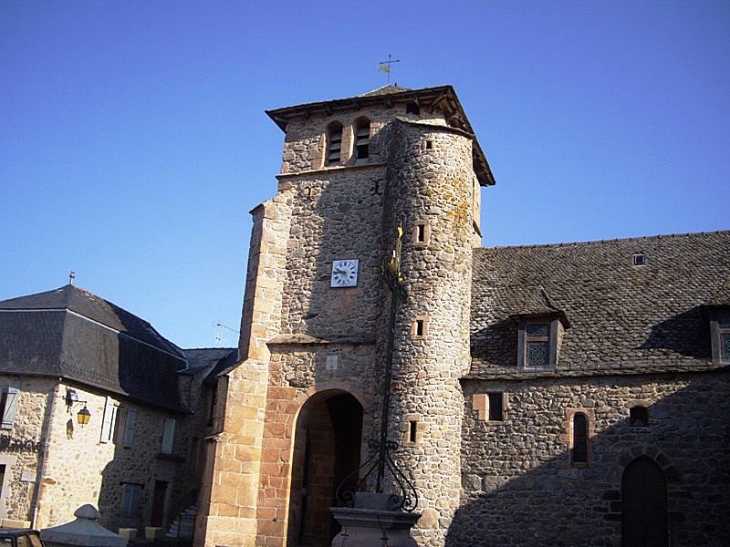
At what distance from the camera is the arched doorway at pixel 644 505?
1873 cm

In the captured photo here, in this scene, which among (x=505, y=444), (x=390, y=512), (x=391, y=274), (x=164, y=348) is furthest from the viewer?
(x=164, y=348)

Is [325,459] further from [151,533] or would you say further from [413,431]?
[151,533]

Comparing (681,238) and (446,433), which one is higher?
(681,238)

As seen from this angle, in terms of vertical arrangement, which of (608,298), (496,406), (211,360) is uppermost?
(608,298)

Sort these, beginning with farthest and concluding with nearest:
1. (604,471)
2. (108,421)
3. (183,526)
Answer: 1. (183,526)
2. (108,421)
3. (604,471)

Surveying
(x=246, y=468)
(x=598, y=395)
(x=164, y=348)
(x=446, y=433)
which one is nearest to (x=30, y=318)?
(x=164, y=348)

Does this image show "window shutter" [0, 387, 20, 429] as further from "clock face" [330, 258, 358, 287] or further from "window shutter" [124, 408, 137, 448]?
"clock face" [330, 258, 358, 287]

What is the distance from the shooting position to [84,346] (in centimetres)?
2706

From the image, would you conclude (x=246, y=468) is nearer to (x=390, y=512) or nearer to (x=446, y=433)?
(x=446, y=433)

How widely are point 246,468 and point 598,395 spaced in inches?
346

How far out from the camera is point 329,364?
22469 mm

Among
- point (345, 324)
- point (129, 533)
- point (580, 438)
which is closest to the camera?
point (580, 438)

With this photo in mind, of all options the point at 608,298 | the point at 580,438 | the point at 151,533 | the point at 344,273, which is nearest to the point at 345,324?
→ the point at 344,273

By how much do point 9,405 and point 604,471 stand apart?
657 inches
